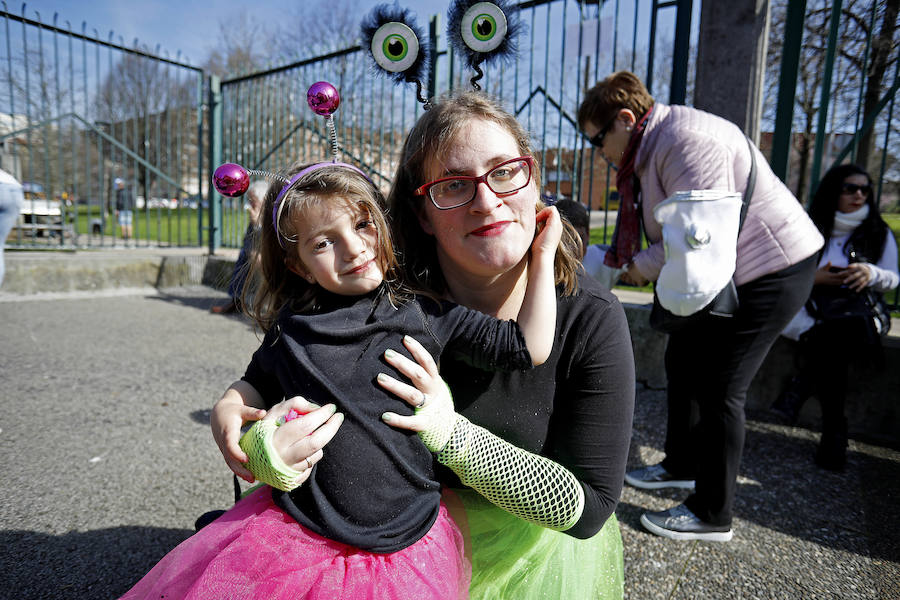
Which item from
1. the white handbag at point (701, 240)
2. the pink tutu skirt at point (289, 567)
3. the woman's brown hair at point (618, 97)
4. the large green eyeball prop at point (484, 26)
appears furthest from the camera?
the woman's brown hair at point (618, 97)

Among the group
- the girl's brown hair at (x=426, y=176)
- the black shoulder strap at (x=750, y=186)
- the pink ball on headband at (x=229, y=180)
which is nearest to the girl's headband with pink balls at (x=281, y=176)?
the pink ball on headband at (x=229, y=180)

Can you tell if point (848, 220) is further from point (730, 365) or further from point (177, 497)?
point (177, 497)

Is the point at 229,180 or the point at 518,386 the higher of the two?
the point at 229,180

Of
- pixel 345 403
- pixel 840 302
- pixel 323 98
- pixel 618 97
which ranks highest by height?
pixel 618 97

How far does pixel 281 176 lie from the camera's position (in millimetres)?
1490

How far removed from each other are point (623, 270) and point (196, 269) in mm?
6611

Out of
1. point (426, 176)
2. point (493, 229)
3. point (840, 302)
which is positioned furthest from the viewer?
point (840, 302)

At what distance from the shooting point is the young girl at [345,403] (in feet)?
3.72

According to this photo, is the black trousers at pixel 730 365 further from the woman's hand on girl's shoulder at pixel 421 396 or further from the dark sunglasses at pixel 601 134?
the woman's hand on girl's shoulder at pixel 421 396

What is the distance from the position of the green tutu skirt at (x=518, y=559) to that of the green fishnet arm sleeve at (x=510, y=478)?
208 millimetres

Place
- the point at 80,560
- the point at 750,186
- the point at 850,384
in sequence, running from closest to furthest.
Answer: the point at 80,560, the point at 750,186, the point at 850,384

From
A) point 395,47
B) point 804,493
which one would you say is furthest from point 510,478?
point 804,493

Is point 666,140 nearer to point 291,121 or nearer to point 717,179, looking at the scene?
point 717,179

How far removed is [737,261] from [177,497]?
8.31 feet
